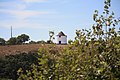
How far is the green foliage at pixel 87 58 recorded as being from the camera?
3.47m

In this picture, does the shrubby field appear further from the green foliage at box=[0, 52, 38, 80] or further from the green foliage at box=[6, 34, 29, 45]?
the green foliage at box=[6, 34, 29, 45]

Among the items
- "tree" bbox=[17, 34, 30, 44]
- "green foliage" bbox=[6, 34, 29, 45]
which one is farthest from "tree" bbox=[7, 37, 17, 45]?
"tree" bbox=[17, 34, 30, 44]

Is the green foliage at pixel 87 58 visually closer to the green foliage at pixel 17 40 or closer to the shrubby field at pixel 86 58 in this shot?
the shrubby field at pixel 86 58

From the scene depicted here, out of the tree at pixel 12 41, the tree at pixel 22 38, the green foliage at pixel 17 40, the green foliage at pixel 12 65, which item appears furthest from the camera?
the tree at pixel 22 38

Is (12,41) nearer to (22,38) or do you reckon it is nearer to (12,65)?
(22,38)

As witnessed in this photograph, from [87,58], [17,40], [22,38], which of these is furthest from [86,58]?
[22,38]

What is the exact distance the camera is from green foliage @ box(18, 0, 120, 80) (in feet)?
11.4

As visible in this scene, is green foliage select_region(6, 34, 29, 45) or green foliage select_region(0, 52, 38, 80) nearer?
green foliage select_region(0, 52, 38, 80)

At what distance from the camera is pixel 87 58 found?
3600 mm

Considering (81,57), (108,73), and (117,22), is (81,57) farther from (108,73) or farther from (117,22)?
(117,22)

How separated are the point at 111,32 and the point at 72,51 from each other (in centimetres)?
62

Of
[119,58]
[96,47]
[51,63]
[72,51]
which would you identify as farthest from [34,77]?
[119,58]

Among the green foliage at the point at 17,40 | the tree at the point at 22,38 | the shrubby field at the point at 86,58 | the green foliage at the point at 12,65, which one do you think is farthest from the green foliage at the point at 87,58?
the tree at the point at 22,38

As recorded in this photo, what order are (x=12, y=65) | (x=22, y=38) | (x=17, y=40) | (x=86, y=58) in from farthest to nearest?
(x=22, y=38), (x=17, y=40), (x=12, y=65), (x=86, y=58)
